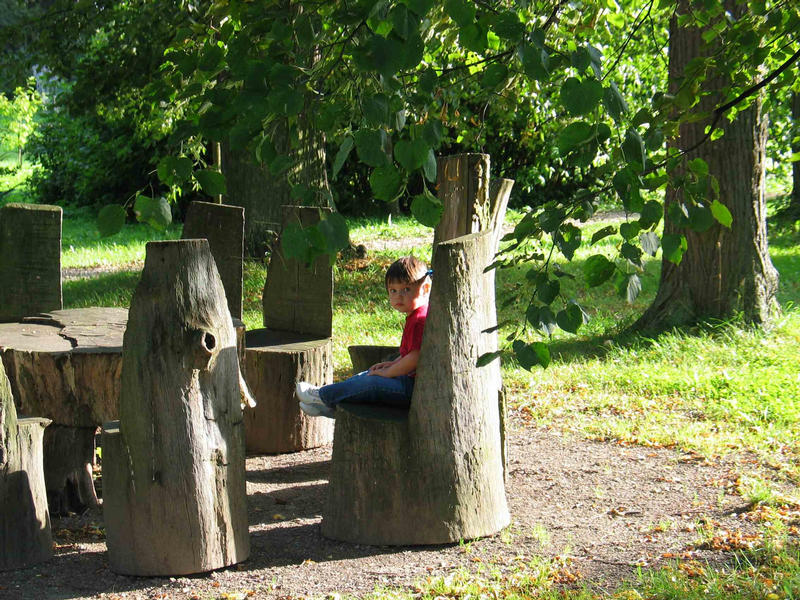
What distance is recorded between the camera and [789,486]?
5.16 m

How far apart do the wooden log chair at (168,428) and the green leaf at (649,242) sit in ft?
6.38

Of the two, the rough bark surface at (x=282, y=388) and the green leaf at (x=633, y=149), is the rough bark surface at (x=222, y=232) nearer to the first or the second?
the rough bark surface at (x=282, y=388)

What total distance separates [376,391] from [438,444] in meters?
0.53

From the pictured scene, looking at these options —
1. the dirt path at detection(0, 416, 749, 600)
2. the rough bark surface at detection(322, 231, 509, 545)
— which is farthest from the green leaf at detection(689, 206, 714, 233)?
the dirt path at detection(0, 416, 749, 600)

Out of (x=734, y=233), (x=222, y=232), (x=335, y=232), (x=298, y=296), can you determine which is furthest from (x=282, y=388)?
(x=734, y=233)

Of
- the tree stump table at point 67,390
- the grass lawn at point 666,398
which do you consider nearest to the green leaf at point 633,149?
the grass lawn at point 666,398

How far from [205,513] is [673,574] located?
2030mm

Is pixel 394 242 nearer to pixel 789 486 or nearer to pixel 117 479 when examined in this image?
pixel 789 486

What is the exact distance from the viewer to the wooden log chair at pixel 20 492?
13.5ft

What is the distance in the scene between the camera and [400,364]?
15.0 ft

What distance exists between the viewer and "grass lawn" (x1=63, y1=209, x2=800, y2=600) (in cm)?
389

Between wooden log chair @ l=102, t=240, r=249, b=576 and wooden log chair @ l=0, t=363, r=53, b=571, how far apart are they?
0.43m

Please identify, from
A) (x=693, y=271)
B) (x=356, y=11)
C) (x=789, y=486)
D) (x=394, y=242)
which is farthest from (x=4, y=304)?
(x=394, y=242)

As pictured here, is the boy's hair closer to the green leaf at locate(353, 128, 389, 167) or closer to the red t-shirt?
the red t-shirt
